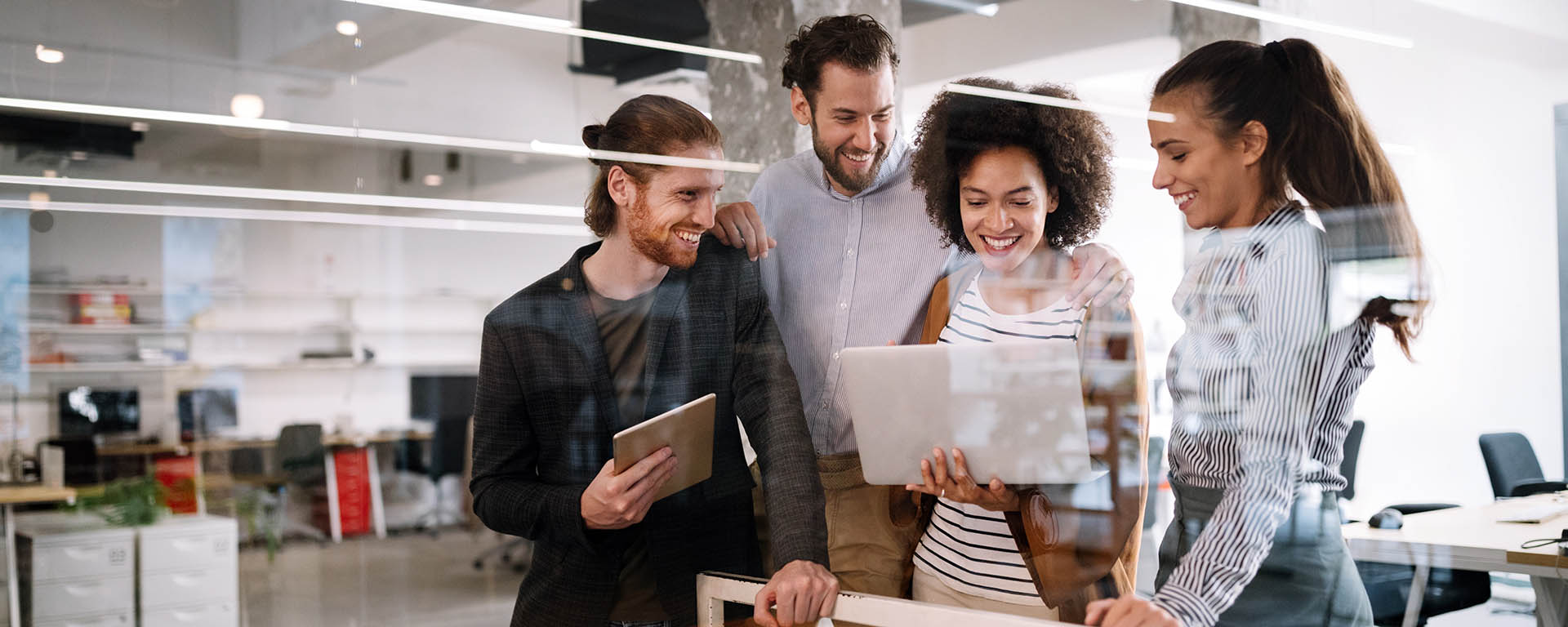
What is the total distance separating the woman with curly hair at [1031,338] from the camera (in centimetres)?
215

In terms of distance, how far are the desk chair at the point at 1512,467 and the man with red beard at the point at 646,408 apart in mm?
1348

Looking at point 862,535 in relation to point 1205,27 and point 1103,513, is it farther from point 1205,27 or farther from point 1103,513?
point 1205,27

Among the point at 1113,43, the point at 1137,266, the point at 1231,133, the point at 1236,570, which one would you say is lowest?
the point at 1236,570

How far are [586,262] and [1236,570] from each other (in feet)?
5.28

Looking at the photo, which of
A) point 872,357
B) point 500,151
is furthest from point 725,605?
point 500,151

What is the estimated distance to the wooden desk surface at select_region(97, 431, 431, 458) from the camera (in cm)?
332

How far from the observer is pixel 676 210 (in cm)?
269

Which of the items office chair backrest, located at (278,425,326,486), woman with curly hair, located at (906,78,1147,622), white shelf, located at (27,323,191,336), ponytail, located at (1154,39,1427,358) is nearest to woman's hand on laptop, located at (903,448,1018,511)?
woman with curly hair, located at (906,78,1147,622)

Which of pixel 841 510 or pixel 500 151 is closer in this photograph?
pixel 841 510

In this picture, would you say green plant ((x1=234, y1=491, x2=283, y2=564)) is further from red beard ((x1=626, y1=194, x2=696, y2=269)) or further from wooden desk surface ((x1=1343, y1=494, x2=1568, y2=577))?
wooden desk surface ((x1=1343, y1=494, x2=1568, y2=577))

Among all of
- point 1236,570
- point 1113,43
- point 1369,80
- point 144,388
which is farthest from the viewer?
point 144,388

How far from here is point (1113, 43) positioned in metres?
2.38

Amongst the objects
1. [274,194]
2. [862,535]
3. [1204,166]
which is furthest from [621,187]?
[1204,166]

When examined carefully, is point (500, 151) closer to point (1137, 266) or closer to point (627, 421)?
point (627, 421)
